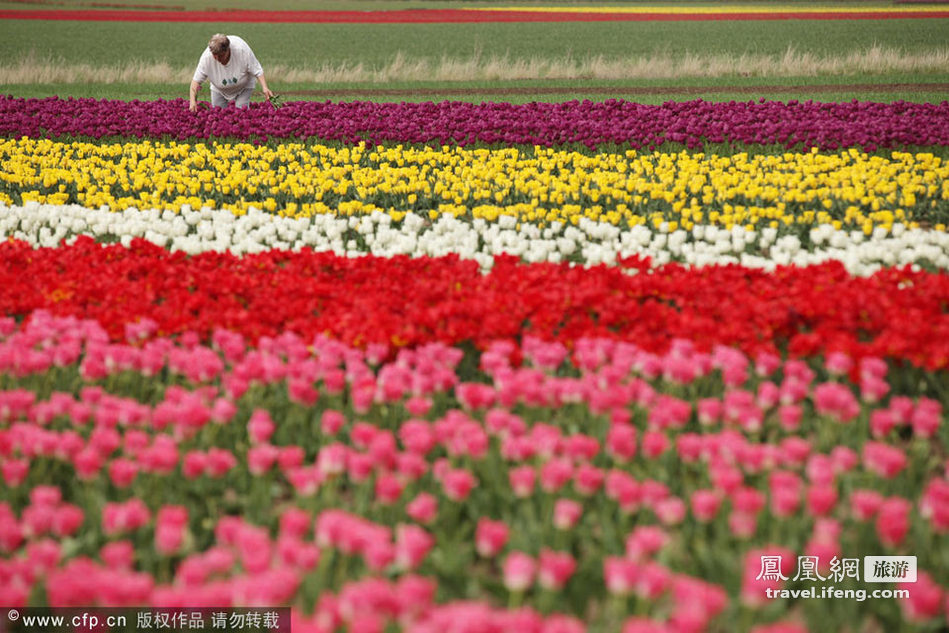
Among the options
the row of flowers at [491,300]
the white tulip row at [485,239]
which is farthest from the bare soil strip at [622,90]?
the row of flowers at [491,300]

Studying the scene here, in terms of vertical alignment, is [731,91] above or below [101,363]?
above

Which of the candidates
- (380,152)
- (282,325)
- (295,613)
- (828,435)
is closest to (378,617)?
(295,613)

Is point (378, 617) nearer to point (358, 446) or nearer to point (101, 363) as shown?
point (358, 446)

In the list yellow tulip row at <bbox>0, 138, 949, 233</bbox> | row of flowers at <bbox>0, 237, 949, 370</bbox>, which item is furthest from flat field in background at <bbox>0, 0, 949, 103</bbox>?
row of flowers at <bbox>0, 237, 949, 370</bbox>

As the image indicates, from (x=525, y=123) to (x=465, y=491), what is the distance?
9.45 metres

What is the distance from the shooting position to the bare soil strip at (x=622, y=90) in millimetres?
18812

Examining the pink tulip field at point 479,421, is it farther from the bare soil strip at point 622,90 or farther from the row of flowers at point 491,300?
the bare soil strip at point 622,90

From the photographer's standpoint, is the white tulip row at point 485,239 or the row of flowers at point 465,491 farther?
the white tulip row at point 485,239

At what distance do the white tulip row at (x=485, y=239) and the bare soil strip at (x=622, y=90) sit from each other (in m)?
12.7

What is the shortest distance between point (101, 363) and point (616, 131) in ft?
27.3

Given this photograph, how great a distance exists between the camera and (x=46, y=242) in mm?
6410

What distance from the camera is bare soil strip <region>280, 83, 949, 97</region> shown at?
18812 mm

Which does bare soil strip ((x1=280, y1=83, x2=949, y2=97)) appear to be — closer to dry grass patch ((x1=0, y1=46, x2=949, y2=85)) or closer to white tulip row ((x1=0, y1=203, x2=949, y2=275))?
dry grass patch ((x1=0, y1=46, x2=949, y2=85))

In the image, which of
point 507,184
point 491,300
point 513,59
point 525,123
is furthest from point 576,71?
point 491,300
